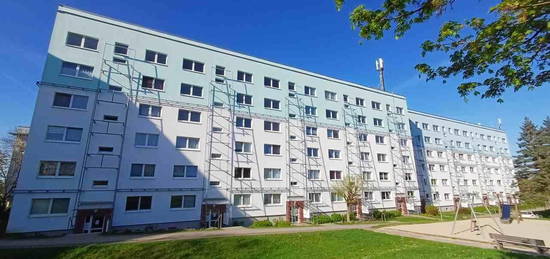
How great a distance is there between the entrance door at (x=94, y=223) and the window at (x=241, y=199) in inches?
480

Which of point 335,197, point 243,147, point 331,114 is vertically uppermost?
point 331,114

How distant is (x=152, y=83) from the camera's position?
2705 cm

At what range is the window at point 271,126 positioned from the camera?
108ft

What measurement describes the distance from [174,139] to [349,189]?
21902 mm

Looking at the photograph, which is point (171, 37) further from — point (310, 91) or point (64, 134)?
point (310, 91)

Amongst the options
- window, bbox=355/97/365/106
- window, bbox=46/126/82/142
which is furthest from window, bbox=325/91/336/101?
window, bbox=46/126/82/142

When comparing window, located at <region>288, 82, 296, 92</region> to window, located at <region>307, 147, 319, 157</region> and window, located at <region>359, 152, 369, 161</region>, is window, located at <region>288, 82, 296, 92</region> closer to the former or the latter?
window, located at <region>307, 147, 319, 157</region>

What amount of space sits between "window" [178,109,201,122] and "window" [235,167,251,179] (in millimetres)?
7163

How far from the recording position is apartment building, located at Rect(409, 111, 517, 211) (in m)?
51.2

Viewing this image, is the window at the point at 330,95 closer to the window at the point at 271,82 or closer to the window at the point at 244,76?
the window at the point at 271,82

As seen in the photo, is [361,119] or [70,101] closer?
[70,101]

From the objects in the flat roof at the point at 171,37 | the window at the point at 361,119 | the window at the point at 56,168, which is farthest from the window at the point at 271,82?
the window at the point at 56,168

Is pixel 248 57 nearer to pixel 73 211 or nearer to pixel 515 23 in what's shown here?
pixel 73 211

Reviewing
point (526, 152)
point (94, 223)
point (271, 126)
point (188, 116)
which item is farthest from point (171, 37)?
point (526, 152)
